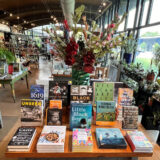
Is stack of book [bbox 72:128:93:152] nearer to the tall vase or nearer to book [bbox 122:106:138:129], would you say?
book [bbox 122:106:138:129]

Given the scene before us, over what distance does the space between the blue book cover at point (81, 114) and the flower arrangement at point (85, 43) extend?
297 mm

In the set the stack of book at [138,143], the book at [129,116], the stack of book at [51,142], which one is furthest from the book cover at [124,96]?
the stack of book at [51,142]

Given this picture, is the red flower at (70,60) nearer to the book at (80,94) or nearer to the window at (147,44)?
the book at (80,94)

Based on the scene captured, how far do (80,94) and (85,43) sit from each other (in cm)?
46

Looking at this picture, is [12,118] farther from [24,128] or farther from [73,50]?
[73,50]

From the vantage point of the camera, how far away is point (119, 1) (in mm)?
5227

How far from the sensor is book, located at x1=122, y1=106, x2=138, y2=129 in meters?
1.03

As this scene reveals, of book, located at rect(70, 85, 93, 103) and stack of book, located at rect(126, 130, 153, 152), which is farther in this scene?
book, located at rect(70, 85, 93, 103)

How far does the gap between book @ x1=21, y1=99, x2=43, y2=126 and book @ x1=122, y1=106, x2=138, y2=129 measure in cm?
70

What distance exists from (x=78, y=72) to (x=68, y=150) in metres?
0.63

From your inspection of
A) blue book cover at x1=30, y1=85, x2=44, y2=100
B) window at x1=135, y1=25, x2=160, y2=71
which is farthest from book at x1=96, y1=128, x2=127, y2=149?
window at x1=135, y1=25, x2=160, y2=71

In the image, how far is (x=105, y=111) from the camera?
3.42 feet

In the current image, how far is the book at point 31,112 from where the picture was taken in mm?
976

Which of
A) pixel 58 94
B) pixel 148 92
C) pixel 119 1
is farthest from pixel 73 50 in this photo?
pixel 119 1
